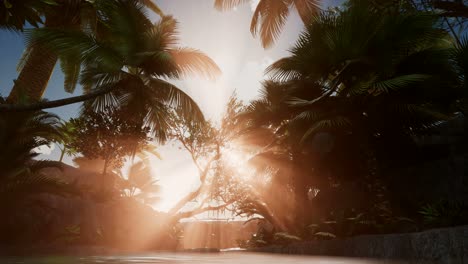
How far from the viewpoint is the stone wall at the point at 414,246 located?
5133 mm

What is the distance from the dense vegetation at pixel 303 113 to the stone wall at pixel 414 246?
2.74ft

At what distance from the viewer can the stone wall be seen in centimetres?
513

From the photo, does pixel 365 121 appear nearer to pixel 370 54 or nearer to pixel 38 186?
pixel 370 54

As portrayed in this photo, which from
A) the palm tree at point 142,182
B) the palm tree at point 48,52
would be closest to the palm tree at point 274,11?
the palm tree at point 48,52

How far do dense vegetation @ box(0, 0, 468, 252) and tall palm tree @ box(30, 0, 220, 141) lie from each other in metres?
0.04

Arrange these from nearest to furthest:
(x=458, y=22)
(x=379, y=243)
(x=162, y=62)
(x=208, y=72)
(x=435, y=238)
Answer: (x=435, y=238) → (x=379, y=243) → (x=162, y=62) → (x=208, y=72) → (x=458, y=22)

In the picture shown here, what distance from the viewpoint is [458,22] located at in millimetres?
12172

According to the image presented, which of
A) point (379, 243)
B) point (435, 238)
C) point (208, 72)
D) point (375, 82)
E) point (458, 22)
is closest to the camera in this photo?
point (435, 238)

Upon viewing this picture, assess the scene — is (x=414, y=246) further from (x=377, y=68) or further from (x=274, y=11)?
(x=274, y=11)

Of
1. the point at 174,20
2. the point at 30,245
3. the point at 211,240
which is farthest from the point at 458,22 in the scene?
the point at 211,240

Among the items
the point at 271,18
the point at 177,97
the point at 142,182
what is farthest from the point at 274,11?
the point at 142,182

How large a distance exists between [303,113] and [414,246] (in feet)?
15.7

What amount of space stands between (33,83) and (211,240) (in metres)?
23.7

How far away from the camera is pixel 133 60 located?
9.47 metres
